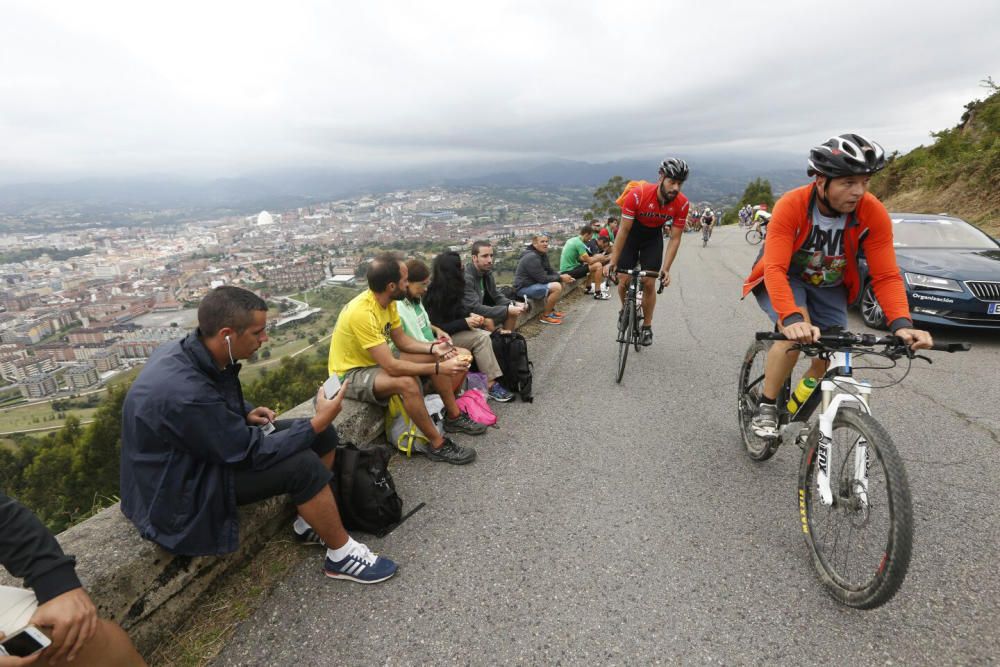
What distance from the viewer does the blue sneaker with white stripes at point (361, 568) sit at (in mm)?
2301

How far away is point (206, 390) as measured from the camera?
6.34 ft

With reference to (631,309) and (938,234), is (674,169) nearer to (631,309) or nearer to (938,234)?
(631,309)

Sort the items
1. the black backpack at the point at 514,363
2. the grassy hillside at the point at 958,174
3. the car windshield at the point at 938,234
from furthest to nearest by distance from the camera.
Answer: the grassy hillside at the point at 958,174
the car windshield at the point at 938,234
the black backpack at the point at 514,363

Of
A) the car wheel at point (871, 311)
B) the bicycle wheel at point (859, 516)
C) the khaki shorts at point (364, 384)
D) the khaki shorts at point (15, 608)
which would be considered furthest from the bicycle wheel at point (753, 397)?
the car wheel at point (871, 311)

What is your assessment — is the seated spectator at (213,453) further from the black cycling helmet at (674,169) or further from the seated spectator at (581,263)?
the seated spectator at (581,263)

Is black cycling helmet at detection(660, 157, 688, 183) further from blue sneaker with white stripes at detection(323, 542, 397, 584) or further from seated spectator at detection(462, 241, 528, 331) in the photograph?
blue sneaker with white stripes at detection(323, 542, 397, 584)

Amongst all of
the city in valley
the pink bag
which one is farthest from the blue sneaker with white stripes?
the city in valley

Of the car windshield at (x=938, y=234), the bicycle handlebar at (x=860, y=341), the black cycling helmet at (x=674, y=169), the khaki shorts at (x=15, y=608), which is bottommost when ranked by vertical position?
the khaki shorts at (x=15, y=608)

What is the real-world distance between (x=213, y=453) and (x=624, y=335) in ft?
14.0

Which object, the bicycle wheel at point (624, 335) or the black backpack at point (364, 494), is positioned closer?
the black backpack at point (364, 494)

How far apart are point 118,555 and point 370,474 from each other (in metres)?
1.16

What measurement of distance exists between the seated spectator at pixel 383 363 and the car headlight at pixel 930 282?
6.12 meters

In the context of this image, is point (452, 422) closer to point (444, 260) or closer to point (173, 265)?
point (444, 260)

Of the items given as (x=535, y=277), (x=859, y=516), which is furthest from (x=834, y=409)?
(x=535, y=277)
